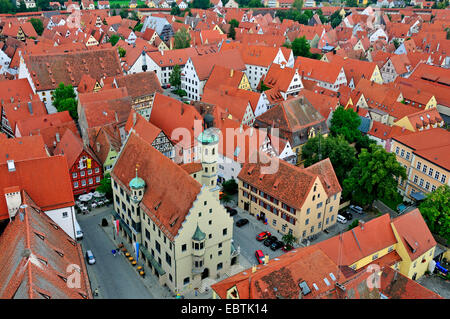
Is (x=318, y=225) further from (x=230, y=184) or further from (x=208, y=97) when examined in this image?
(x=208, y=97)

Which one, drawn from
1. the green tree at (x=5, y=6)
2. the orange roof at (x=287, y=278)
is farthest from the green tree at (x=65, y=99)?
the green tree at (x=5, y=6)

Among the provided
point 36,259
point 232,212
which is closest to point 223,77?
point 232,212

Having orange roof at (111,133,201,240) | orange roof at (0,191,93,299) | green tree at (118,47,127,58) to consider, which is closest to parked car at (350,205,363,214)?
orange roof at (111,133,201,240)

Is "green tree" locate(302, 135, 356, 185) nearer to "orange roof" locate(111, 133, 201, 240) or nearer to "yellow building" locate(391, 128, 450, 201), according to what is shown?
"yellow building" locate(391, 128, 450, 201)

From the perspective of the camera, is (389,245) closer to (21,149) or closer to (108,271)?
(108,271)

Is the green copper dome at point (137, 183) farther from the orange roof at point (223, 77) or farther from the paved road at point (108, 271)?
the orange roof at point (223, 77)
